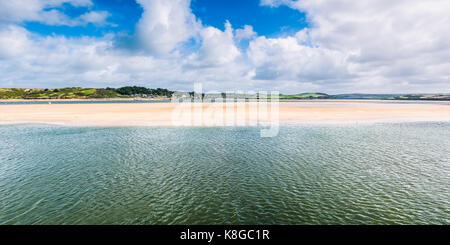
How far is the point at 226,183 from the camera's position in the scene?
17.3m

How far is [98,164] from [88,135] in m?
18.8

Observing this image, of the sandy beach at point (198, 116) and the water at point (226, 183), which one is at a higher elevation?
the sandy beach at point (198, 116)

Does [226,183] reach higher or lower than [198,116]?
lower

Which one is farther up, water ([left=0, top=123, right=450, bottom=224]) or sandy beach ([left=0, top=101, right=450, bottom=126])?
sandy beach ([left=0, top=101, right=450, bottom=126])

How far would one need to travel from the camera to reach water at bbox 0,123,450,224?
503 inches

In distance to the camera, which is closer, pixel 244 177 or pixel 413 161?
pixel 244 177

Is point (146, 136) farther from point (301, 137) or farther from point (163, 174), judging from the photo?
point (301, 137)

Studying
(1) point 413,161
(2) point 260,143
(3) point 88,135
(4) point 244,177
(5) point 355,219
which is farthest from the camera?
(3) point 88,135

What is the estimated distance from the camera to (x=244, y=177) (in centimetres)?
1853

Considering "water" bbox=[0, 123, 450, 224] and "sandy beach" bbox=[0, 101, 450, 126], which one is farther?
"sandy beach" bbox=[0, 101, 450, 126]

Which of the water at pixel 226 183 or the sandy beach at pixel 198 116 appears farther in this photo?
the sandy beach at pixel 198 116

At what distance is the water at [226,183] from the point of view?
12.8 metres

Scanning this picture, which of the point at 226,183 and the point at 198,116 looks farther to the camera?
the point at 198,116
